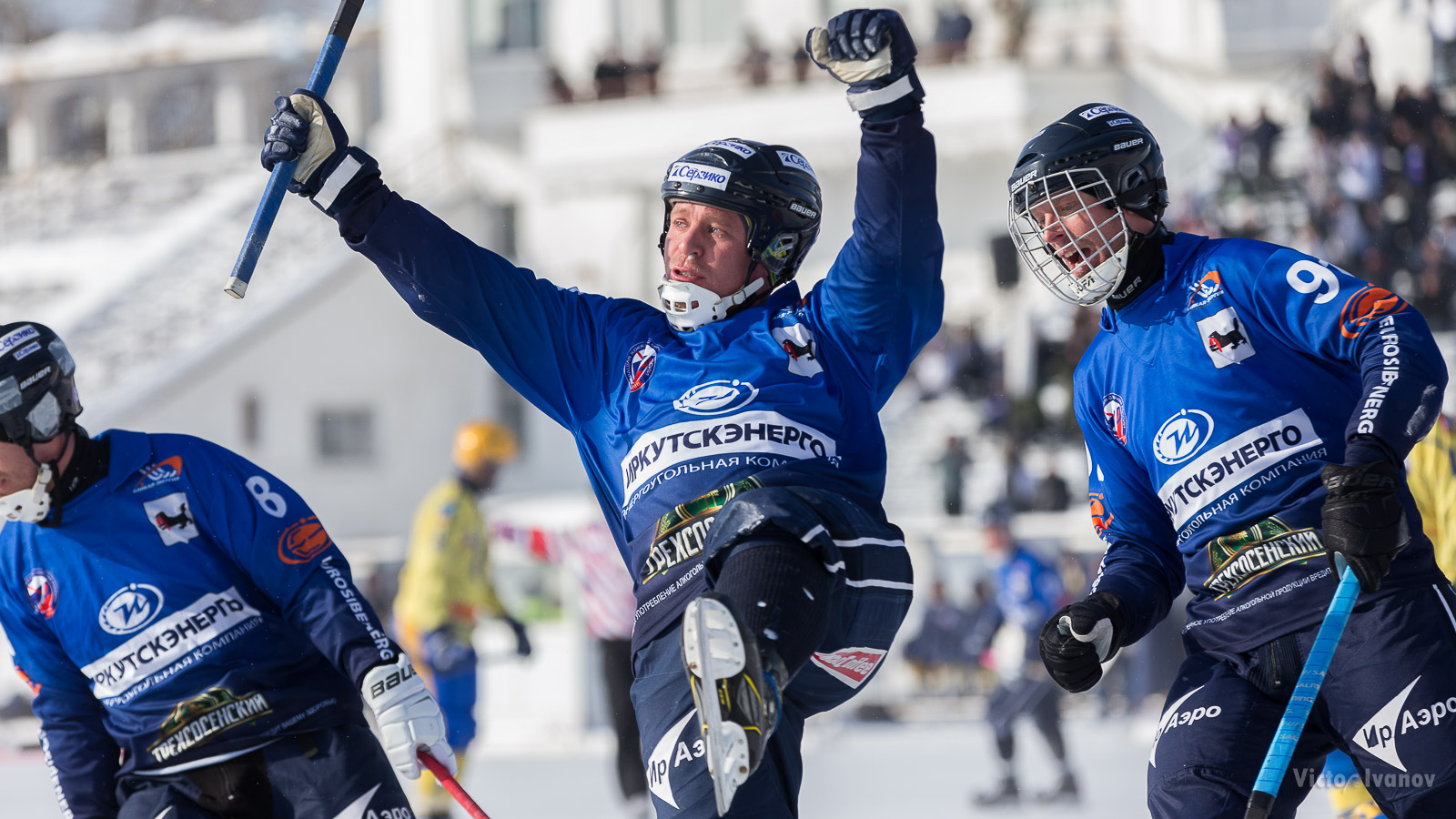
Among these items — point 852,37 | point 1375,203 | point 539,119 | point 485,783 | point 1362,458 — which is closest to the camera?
point 1362,458

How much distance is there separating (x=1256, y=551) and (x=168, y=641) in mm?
2334

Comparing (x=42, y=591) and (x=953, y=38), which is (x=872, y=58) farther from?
(x=953, y=38)

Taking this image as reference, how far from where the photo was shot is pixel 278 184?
3721mm

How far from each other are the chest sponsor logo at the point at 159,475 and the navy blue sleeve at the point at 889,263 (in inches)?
59.1

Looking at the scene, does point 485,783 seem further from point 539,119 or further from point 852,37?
point 539,119

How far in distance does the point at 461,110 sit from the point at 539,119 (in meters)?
2.19

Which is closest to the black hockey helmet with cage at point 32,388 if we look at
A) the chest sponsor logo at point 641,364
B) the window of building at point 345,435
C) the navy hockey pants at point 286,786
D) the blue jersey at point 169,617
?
the blue jersey at point 169,617

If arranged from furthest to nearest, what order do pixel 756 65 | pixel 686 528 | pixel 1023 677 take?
pixel 756 65 → pixel 1023 677 → pixel 686 528

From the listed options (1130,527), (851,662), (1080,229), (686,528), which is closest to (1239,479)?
(1130,527)

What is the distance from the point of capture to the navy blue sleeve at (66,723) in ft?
12.5

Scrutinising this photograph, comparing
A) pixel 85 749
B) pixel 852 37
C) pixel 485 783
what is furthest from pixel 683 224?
pixel 485 783

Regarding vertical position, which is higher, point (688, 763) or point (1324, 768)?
point (688, 763)

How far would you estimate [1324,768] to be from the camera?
3723 mm

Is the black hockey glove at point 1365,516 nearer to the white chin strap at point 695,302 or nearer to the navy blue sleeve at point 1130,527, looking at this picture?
the navy blue sleeve at point 1130,527
